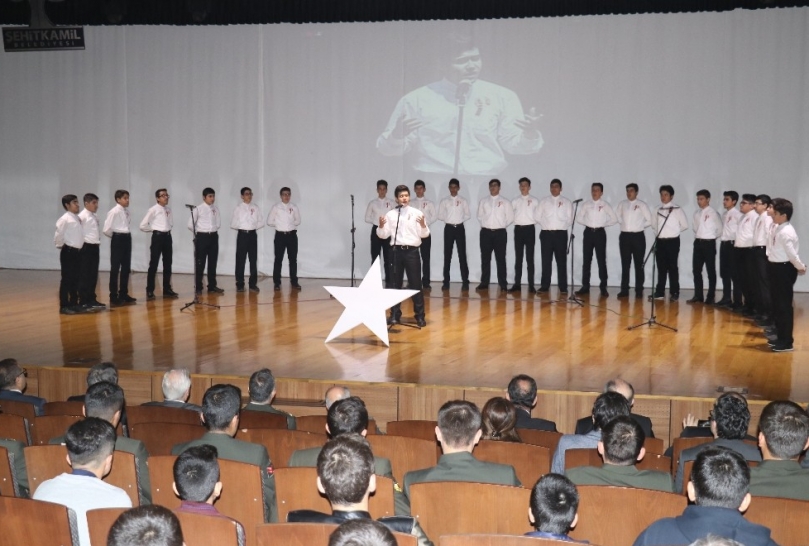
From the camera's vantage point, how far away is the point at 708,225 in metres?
11.8

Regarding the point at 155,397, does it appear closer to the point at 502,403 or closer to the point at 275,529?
the point at 502,403

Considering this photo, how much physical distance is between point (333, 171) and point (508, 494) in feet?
39.2

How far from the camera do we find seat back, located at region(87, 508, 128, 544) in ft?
8.86

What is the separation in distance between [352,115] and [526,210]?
11.1 feet

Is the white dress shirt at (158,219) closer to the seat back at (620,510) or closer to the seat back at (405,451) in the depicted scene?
the seat back at (405,451)

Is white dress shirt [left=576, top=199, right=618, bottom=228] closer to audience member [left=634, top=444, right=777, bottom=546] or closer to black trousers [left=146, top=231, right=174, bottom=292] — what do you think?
black trousers [left=146, top=231, right=174, bottom=292]

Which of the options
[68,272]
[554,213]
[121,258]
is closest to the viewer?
[68,272]

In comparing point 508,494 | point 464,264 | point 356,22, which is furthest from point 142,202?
point 508,494

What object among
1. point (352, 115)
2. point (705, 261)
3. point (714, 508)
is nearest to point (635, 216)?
point (705, 261)

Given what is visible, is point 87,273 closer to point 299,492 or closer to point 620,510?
point 299,492

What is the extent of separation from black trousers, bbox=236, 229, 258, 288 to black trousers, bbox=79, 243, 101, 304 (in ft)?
8.43

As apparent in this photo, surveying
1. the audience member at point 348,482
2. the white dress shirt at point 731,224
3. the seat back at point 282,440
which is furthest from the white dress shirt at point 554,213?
the audience member at point 348,482

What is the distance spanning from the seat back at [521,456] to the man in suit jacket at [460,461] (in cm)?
46

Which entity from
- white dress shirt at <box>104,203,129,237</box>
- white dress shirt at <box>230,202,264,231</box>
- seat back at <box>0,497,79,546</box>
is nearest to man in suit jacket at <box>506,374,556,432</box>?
seat back at <box>0,497,79,546</box>
